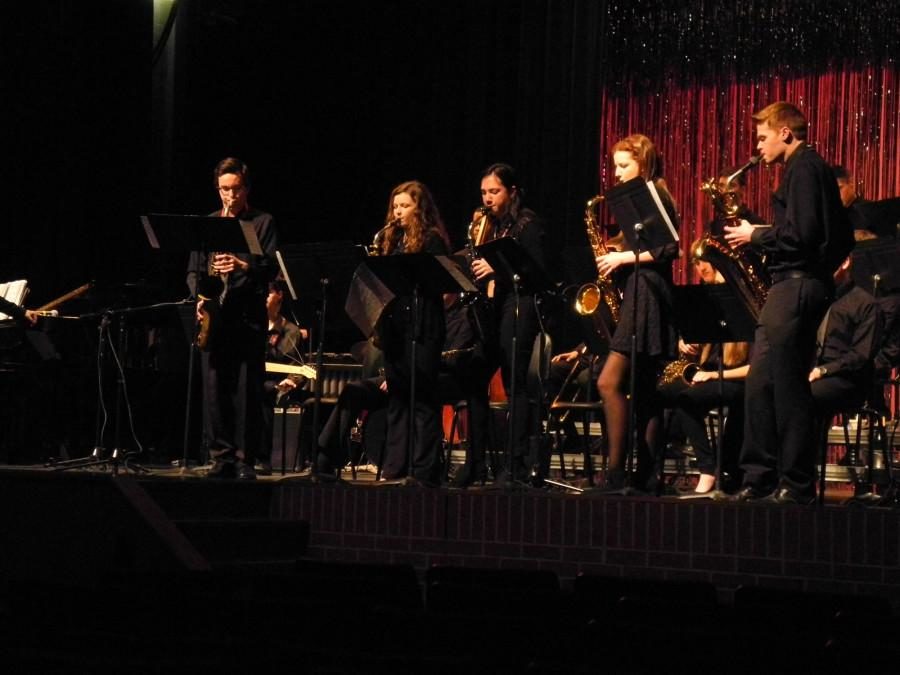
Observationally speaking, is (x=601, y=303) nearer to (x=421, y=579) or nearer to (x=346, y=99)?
(x=421, y=579)

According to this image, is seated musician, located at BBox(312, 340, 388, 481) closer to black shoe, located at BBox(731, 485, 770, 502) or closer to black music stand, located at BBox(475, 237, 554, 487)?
black music stand, located at BBox(475, 237, 554, 487)

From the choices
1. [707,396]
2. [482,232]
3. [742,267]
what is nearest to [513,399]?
[482,232]

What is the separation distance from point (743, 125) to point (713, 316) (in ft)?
20.5

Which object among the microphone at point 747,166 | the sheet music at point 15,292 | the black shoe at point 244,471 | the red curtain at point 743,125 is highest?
the red curtain at point 743,125

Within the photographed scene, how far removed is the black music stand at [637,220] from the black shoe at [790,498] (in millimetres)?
788

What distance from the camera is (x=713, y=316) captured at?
665 centimetres

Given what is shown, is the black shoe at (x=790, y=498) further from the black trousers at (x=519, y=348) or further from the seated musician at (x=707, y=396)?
the black trousers at (x=519, y=348)

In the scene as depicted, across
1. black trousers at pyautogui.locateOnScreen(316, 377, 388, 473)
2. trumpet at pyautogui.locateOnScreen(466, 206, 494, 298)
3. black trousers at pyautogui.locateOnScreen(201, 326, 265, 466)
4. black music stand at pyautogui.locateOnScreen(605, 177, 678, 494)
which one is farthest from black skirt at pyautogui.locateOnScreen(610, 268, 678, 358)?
black trousers at pyautogui.locateOnScreen(201, 326, 265, 466)

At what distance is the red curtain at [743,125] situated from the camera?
11828 millimetres

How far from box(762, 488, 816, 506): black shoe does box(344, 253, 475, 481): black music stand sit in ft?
6.18

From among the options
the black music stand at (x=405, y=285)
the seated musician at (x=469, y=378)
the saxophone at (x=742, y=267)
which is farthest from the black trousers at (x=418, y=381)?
the saxophone at (x=742, y=267)

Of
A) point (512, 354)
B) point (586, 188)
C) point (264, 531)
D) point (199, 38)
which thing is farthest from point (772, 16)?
point (264, 531)

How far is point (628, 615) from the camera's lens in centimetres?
402

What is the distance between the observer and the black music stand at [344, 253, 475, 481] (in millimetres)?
7047
